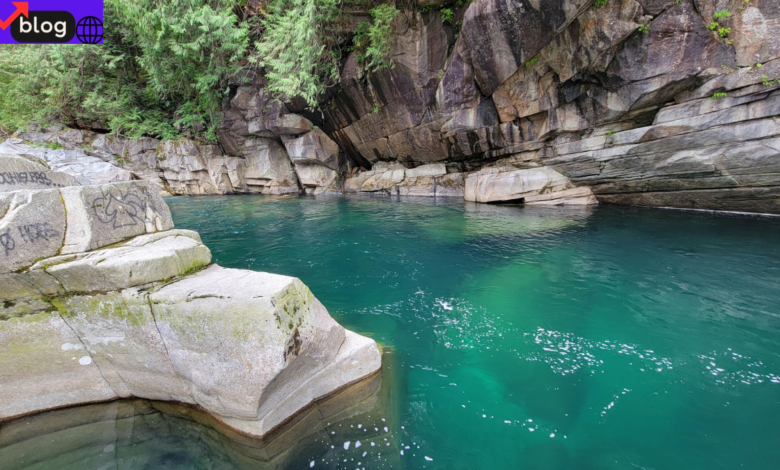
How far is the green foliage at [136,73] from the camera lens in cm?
1410

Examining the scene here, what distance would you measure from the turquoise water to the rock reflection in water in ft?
0.15

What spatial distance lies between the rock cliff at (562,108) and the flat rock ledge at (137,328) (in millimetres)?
12061

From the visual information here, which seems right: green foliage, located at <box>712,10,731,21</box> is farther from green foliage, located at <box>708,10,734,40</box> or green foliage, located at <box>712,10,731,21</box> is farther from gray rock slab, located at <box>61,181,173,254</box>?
→ gray rock slab, located at <box>61,181,173,254</box>

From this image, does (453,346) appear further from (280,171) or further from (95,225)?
(280,171)

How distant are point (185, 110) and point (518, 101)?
2211 centimetres

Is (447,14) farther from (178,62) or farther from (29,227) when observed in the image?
(178,62)

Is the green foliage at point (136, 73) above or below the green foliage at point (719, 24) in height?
above

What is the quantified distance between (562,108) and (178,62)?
66.3ft

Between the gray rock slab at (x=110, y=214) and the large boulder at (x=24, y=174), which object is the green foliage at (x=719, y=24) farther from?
the large boulder at (x=24, y=174)

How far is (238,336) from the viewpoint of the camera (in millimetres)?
2627

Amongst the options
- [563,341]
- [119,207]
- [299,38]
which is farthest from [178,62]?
[563,341]

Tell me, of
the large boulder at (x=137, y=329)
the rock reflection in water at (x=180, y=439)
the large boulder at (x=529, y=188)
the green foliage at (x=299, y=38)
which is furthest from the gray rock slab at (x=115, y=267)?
the large boulder at (x=529, y=188)

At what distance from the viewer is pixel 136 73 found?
2141 centimetres

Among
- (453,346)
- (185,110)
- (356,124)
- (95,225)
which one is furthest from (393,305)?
→ (185,110)
